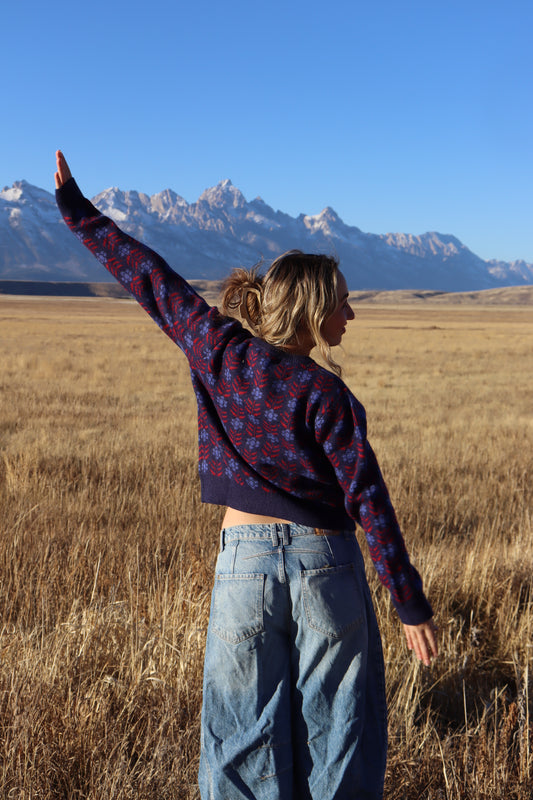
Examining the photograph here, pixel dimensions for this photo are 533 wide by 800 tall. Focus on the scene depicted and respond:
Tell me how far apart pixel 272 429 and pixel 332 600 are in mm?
484

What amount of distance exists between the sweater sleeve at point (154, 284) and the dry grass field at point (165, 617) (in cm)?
143

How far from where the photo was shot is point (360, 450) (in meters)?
1.71

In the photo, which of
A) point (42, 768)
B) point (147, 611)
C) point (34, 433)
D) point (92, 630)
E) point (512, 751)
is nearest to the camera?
point (42, 768)

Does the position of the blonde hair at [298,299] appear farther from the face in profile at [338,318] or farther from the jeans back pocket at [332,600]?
the jeans back pocket at [332,600]

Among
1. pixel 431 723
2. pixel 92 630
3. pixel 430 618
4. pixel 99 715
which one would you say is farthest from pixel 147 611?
pixel 430 618

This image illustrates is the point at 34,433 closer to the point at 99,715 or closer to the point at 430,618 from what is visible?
the point at 99,715

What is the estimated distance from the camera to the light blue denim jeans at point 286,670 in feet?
5.93

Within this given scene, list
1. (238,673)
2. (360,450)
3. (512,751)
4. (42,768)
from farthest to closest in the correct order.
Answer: (512,751) < (42,768) < (238,673) < (360,450)

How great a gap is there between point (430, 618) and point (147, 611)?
2.09m

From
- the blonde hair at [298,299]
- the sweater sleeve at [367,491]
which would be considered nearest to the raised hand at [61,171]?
the blonde hair at [298,299]

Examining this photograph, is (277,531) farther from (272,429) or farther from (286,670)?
(286,670)

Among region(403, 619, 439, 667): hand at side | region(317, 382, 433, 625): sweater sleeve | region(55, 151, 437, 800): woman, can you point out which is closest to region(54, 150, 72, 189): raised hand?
region(55, 151, 437, 800): woman

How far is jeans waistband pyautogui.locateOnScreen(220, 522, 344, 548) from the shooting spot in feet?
6.06

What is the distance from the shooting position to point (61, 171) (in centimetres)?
223
